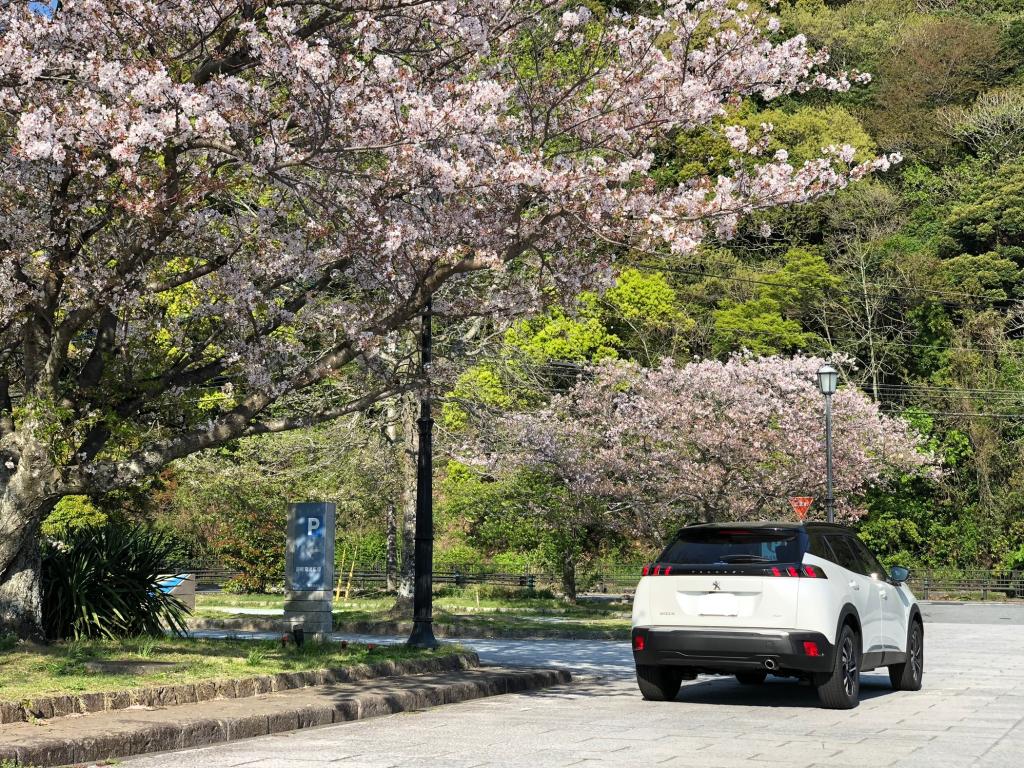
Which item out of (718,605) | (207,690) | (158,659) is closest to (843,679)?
(718,605)

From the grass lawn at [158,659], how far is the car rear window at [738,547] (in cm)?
367

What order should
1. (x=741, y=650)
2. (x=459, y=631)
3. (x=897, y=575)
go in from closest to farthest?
(x=741, y=650) → (x=897, y=575) → (x=459, y=631)

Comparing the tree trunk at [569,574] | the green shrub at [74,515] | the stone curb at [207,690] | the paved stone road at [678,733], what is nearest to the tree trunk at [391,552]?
the tree trunk at [569,574]

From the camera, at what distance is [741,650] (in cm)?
1083

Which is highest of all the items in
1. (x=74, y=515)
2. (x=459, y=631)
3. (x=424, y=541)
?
(x=74, y=515)

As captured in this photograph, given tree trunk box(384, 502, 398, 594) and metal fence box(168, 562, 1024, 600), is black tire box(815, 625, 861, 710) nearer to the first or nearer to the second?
tree trunk box(384, 502, 398, 594)

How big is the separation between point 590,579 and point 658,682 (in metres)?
31.6

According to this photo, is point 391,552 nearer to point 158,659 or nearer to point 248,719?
point 158,659

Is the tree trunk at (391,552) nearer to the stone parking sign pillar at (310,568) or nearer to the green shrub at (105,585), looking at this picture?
the stone parking sign pillar at (310,568)

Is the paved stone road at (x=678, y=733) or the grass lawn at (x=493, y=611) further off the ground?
the grass lawn at (x=493, y=611)

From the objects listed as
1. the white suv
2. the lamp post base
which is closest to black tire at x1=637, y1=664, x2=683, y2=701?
the white suv

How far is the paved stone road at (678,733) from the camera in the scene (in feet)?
26.4

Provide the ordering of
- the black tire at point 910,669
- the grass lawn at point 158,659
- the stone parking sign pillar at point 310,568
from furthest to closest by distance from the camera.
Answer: the stone parking sign pillar at point 310,568, the black tire at point 910,669, the grass lawn at point 158,659

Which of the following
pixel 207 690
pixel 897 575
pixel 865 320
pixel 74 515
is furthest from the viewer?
pixel 865 320
